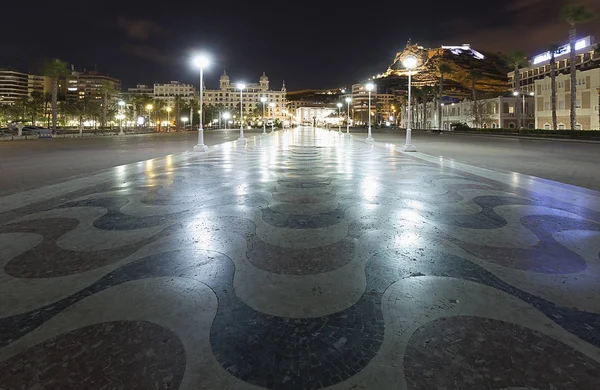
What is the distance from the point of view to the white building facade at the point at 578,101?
186ft

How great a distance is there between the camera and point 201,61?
84.0 ft

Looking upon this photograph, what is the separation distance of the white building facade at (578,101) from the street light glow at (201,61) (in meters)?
55.7

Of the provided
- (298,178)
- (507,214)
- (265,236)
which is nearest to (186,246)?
(265,236)

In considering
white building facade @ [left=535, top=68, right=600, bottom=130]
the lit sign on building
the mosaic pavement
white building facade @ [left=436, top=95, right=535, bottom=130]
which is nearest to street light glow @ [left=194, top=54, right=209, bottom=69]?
the mosaic pavement

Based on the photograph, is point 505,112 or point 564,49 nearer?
point 505,112

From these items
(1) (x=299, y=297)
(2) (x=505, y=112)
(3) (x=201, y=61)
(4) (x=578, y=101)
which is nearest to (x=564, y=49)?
(2) (x=505, y=112)

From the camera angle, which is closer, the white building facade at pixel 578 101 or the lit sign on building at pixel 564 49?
the white building facade at pixel 578 101

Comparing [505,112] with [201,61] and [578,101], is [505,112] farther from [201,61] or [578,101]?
[201,61]

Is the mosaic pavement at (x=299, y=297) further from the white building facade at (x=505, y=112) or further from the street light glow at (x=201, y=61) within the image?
the white building facade at (x=505, y=112)

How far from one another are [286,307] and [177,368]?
39.3 inches

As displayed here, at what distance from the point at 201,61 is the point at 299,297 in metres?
25.1

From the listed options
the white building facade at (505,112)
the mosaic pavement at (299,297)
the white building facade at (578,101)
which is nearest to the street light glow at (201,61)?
the mosaic pavement at (299,297)

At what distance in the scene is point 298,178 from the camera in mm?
10750

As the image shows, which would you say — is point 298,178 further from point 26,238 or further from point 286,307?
point 286,307
